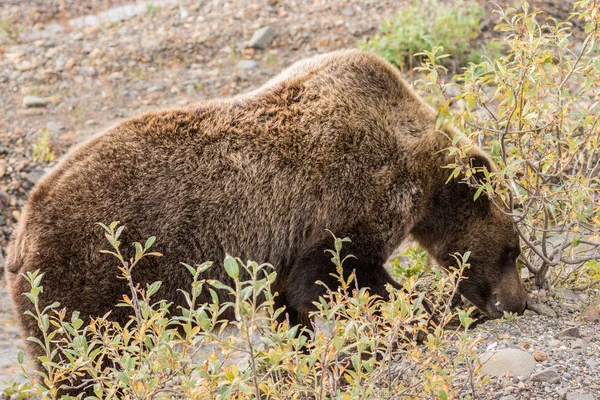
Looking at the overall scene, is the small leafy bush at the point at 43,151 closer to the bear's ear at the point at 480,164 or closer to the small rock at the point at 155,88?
the small rock at the point at 155,88

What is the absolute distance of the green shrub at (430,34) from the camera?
9734mm

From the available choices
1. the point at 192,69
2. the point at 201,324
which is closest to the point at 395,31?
the point at 192,69

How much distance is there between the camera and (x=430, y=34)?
383 inches

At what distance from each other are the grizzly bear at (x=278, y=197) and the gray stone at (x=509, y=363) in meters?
0.85

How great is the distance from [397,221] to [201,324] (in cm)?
232

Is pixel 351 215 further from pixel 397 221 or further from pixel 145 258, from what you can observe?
pixel 145 258

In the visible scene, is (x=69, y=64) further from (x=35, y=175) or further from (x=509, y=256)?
(x=509, y=256)

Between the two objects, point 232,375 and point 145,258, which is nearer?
point 232,375

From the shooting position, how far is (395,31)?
993 centimetres

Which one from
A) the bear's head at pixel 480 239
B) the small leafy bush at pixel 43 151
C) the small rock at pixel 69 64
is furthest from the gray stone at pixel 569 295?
the small rock at pixel 69 64

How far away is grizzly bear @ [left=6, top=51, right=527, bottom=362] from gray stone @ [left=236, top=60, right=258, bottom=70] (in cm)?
516

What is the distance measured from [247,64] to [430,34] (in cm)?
242

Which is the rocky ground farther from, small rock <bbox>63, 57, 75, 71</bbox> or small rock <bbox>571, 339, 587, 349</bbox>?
small rock <bbox>571, 339, 587, 349</bbox>

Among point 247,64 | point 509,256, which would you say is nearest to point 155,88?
point 247,64
